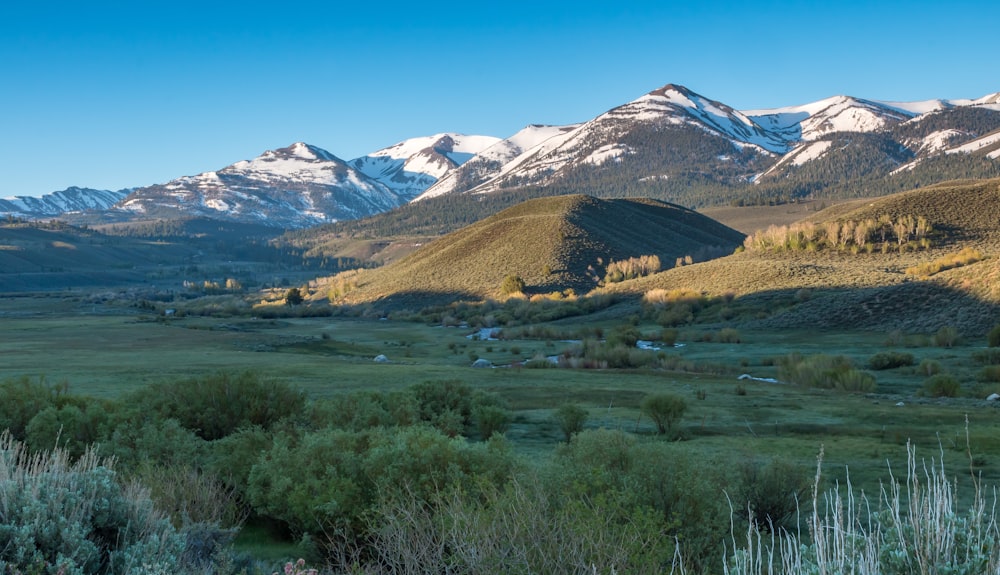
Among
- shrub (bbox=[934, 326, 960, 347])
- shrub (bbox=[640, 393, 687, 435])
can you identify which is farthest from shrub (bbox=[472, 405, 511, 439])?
shrub (bbox=[934, 326, 960, 347])

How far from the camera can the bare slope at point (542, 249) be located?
9138 cm

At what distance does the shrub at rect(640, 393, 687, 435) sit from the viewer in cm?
1798

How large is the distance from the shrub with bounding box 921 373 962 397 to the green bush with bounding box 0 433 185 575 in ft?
73.2

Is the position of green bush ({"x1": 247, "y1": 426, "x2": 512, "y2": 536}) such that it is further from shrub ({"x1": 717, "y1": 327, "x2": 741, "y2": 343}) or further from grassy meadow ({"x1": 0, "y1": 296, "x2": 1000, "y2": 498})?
shrub ({"x1": 717, "y1": 327, "x2": 741, "y2": 343})

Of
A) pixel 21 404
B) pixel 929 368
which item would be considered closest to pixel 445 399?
pixel 21 404

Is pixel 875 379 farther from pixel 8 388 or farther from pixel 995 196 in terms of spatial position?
pixel 995 196

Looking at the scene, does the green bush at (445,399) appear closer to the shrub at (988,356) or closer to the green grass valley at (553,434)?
the green grass valley at (553,434)

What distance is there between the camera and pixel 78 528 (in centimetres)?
690

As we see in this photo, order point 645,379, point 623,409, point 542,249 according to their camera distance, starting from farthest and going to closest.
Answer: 1. point 542,249
2. point 645,379
3. point 623,409

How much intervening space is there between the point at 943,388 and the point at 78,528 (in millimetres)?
23400

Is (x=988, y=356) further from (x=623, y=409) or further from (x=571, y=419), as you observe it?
(x=571, y=419)

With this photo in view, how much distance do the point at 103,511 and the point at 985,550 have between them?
7.37 m

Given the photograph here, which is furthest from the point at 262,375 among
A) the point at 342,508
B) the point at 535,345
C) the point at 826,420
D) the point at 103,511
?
the point at 535,345

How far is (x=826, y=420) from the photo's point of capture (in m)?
19.0
